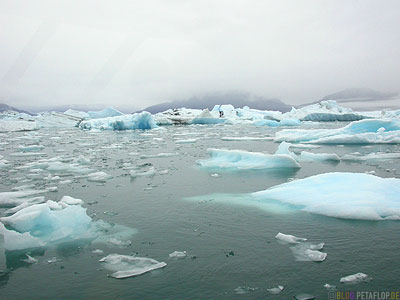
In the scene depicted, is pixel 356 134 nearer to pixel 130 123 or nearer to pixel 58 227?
pixel 58 227

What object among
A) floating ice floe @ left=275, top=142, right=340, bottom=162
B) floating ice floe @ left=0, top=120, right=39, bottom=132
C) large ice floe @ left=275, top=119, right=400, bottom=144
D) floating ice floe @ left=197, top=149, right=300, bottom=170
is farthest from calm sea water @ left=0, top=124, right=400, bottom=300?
floating ice floe @ left=0, top=120, right=39, bottom=132

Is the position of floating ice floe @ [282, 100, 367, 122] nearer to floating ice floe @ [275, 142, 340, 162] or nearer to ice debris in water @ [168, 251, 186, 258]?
floating ice floe @ [275, 142, 340, 162]

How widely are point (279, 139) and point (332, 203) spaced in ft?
38.7

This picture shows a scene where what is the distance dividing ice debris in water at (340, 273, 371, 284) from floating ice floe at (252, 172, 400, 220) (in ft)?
5.31

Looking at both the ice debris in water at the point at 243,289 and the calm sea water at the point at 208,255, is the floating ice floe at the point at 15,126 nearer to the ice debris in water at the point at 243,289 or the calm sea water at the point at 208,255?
the calm sea water at the point at 208,255

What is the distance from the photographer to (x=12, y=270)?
3197 mm

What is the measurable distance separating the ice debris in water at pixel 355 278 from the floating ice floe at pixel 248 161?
553cm

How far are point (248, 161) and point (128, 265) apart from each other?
5937 millimetres

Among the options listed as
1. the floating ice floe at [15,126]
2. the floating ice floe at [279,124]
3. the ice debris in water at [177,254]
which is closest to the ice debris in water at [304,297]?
the ice debris in water at [177,254]

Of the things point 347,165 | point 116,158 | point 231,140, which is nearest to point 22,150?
point 116,158

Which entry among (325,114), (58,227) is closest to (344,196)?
(58,227)

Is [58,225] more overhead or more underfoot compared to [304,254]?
more overhead

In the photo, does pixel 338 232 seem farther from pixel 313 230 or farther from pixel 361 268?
pixel 361 268

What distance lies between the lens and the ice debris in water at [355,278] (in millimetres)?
2861
